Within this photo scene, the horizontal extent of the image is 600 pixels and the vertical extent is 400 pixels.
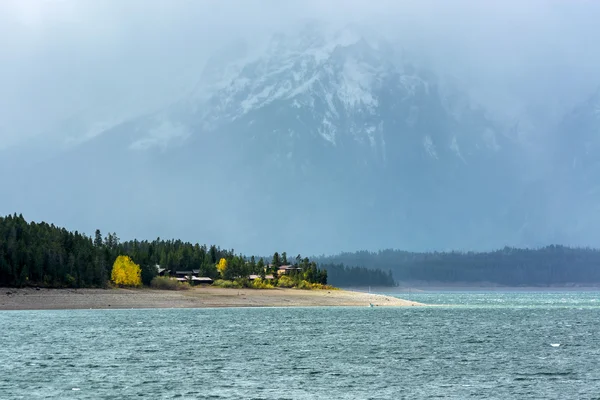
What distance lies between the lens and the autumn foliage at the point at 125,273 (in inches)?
7584

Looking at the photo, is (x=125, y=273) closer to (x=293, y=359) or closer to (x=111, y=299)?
(x=111, y=299)

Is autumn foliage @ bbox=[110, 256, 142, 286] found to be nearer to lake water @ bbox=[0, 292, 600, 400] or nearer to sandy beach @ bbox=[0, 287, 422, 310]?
sandy beach @ bbox=[0, 287, 422, 310]

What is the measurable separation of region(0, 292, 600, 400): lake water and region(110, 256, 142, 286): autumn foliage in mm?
50853

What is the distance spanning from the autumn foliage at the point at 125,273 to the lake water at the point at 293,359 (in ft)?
167

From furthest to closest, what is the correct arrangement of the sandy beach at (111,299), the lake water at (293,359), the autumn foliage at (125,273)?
the autumn foliage at (125,273)
the sandy beach at (111,299)
the lake water at (293,359)

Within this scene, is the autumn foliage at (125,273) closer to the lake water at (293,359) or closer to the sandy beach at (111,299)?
the sandy beach at (111,299)

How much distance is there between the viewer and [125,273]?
19425 cm

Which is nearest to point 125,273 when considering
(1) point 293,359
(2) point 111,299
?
(2) point 111,299

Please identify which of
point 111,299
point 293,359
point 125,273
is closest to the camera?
point 293,359

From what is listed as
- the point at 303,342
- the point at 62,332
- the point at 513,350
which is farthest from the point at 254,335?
the point at 513,350

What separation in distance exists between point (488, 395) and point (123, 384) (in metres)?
25.5

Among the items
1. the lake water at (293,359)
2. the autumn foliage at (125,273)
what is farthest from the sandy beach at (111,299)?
the lake water at (293,359)

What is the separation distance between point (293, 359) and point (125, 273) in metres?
114

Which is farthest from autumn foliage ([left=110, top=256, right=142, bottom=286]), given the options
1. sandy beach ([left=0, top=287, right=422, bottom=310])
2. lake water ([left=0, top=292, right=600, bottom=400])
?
lake water ([left=0, top=292, right=600, bottom=400])
